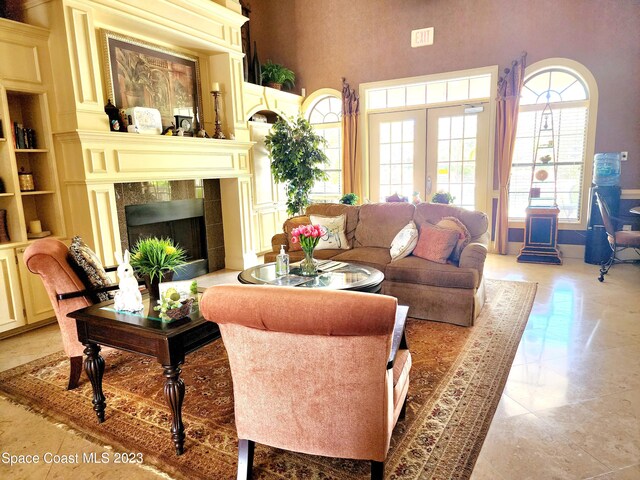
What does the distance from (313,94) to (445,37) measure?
2.27m

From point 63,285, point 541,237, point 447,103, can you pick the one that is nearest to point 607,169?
point 541,237

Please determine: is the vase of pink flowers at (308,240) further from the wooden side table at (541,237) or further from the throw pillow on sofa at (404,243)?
the wooden side table at (541,237)

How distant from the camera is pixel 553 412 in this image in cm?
225

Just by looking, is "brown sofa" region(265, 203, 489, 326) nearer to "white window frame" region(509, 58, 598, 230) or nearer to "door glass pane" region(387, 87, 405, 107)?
"white window frame" region(509, 58, 598, 230)

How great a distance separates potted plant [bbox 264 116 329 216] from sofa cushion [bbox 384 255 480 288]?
2.77m

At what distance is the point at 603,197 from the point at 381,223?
9.94 ft

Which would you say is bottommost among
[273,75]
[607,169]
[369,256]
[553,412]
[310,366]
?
[553,412]

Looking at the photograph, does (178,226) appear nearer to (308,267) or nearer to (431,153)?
(308,267)

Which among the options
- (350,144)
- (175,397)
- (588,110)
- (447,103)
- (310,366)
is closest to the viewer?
(310,366)

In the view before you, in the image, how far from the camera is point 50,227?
3.91m

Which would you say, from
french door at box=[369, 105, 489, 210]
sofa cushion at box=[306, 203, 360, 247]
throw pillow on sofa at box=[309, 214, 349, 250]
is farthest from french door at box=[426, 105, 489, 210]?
throw pillow on sofa at box=[309, 214, 349, 250]

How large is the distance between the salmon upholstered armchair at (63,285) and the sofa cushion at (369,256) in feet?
7.05

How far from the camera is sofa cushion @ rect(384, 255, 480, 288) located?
3469 mm

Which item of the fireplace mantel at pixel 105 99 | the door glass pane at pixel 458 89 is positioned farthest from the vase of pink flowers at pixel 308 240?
the door glass pane at pixel 458 89
